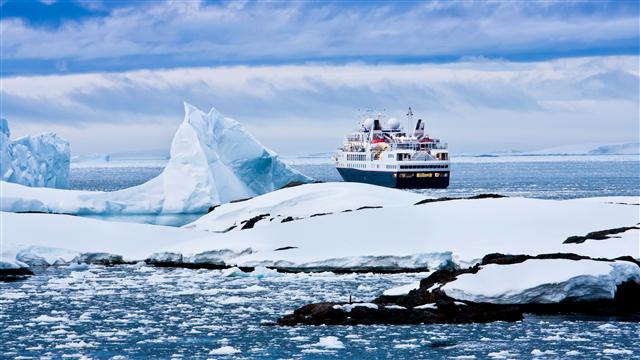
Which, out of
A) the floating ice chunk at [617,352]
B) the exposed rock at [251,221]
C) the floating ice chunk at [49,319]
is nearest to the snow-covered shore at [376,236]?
the exposed rock at [251,221]

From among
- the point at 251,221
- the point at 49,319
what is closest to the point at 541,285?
the point at 49,319

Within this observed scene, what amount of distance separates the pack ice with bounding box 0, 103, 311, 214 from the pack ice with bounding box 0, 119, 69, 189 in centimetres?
1023

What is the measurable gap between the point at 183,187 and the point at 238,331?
2895 cm

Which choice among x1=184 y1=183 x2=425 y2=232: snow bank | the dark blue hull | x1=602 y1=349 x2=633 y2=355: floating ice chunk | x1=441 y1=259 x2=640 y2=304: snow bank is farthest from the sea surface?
the dark blue hull

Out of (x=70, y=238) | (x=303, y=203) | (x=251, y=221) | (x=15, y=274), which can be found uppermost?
(x=303, y=203)

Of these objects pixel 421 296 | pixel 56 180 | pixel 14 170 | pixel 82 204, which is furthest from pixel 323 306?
pixel 56 180

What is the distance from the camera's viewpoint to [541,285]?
22.2m

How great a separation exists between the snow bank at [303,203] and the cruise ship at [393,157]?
4452 centimetres

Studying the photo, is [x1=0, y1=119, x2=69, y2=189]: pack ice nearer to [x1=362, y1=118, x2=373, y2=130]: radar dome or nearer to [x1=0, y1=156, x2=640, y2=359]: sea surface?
[x1=0, y1=156, x2=640, y2=359]: sea surface

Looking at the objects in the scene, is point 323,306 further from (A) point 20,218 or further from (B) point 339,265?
(A) point 20,218

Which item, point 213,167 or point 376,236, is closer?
point 376,236

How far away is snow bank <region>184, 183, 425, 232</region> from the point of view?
42.4 metres

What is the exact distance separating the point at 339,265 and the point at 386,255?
130 centimetres

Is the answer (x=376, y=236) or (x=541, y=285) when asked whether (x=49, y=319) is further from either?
(x=376, y=236)
